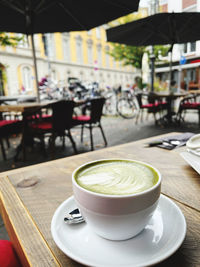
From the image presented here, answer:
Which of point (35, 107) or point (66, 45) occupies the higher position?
point (66, 45)

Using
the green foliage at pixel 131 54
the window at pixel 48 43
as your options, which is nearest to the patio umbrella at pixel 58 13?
the green foliage at pixel 131 54

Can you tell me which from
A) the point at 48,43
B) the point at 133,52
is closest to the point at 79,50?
the point at 48,43

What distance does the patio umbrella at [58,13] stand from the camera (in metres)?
2.89

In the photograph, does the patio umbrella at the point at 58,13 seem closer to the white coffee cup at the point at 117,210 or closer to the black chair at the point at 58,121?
the black chair at the point at 58,121

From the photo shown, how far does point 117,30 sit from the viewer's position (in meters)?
4.38

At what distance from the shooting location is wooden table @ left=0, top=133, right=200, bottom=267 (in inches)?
13.0

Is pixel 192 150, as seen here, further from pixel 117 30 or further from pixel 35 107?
pixel 117 30

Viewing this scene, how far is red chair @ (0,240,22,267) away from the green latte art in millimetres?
372

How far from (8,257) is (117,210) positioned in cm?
45

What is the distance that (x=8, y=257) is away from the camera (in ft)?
1.79

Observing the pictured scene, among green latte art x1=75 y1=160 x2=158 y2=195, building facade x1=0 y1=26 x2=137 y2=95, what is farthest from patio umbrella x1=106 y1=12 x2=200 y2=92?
building facade x1=0 y1=26 x2=137 y2=95

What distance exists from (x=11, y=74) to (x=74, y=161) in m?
Answer: 21.4

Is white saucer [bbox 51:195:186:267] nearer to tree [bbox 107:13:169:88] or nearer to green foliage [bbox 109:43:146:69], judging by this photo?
tree [bbox 107:13:169:88]

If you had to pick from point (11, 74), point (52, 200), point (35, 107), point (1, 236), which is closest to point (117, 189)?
point (52, 200)
